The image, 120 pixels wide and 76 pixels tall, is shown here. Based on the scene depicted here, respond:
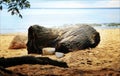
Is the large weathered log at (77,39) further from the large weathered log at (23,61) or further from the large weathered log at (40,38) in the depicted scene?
the large weathered log at (23,61)

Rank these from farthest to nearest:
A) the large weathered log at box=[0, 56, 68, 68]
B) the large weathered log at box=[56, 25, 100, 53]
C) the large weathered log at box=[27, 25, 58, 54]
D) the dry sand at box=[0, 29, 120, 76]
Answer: the large weathered log at box=[27, 25, 58, 54] < the large weathered log at box=[56, 25, 100, 53] < the large weathered log at box=[0, 56, 68, 68] < the dry sand at box=[0, 29, 120, 76]

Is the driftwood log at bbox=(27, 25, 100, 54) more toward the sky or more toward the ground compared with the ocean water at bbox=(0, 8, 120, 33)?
more toward the sky

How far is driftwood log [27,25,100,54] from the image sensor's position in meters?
10.6

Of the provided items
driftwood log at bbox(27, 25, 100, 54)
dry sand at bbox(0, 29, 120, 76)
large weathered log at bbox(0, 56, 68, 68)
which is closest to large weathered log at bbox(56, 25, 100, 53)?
driftwood log at bbox(27, 25, 100, 54)

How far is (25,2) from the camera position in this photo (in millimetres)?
5676

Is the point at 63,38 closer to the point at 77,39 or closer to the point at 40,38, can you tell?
the point at 77,39

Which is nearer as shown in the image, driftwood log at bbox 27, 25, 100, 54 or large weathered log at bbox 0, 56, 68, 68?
large weathered log at bbox 0, 56, 68, 68

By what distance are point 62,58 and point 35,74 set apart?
4.11m

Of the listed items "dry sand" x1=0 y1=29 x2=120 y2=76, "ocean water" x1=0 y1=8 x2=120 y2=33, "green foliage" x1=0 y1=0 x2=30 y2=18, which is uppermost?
"green foliage" x1=0 y1=0 x2=30 y2=18

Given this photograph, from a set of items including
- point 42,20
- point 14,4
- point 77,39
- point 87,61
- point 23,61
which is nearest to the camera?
point 14,4

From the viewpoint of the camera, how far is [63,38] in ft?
35.3

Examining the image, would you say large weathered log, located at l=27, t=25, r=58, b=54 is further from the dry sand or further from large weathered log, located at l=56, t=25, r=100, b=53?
the dry sand

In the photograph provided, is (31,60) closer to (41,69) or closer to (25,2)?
(41,69)

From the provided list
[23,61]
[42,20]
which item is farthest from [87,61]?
[42,20]
